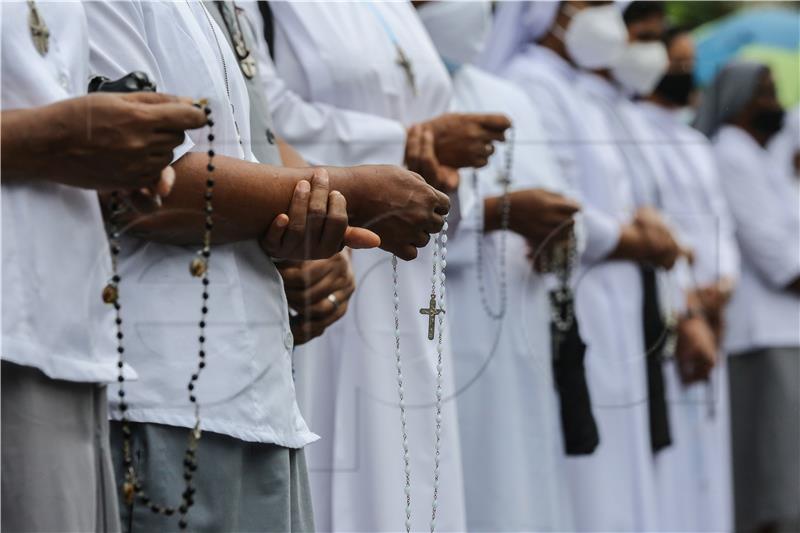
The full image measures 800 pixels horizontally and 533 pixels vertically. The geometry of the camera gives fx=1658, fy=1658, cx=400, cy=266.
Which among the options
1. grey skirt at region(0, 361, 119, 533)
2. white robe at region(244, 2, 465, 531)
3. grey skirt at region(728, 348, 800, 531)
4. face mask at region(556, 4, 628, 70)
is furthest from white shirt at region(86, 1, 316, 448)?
grey skirt at region(728, 348, 800, 531)

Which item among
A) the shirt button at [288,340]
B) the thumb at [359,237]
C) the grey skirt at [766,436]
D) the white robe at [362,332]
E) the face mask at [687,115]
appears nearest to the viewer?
the thumb at [359,237]

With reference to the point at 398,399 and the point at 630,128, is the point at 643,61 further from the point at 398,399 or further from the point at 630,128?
the point at 398,399

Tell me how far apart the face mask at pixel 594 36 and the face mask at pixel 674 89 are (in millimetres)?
884

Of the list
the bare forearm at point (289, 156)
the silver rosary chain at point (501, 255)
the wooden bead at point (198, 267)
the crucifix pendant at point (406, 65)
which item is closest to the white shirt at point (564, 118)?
the silver rosary chain at point (501, 255)

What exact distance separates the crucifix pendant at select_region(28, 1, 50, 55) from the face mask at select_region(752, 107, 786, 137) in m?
4.30

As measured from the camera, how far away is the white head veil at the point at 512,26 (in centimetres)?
479

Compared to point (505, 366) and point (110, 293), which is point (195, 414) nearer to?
point (110, 293)

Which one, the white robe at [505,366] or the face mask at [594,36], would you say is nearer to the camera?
the white robe at [505,366]

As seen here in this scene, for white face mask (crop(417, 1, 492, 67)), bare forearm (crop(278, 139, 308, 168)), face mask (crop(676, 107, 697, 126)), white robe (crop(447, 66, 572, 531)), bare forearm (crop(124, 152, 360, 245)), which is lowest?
white robe (crop(447, 66, 572, 531))

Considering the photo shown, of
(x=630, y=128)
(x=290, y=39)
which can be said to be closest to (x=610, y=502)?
(x=630, y=128)

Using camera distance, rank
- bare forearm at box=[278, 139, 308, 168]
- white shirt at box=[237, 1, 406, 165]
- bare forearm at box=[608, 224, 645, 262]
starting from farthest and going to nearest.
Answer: bare forearm at box=[608, 224, 645, 262], white shirt at box=[237, 1, 406, 165], bare forearm at box=[278, 139, 308, 168]

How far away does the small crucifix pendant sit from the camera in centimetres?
279

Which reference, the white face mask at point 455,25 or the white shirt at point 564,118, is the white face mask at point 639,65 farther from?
the white face mask at point 455,25

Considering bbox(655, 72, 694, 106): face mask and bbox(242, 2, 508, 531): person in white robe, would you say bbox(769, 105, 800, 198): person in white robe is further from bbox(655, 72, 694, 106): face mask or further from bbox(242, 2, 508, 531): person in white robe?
bbox(242, 2, 508, 531): person in white robe
